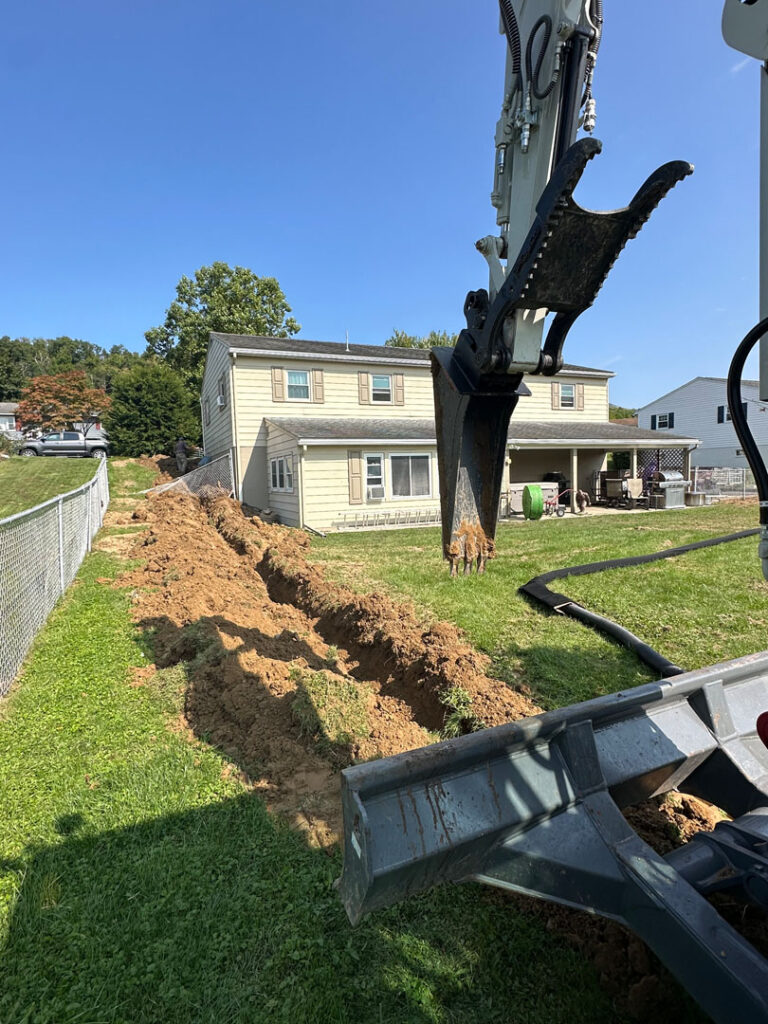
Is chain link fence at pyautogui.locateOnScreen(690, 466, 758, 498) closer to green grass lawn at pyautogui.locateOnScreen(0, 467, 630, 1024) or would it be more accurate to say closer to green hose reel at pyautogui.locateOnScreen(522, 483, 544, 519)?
green hose reel at pyautogui.locateOnScreen(522, 483, 544, 519)

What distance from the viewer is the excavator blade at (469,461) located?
3084 mm

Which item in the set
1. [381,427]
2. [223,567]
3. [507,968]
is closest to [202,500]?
[381,427]

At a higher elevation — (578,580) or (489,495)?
(489,495)

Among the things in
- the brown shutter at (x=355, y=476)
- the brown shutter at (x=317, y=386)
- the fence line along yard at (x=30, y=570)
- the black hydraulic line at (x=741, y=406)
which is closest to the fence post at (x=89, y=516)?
the fence line along yard at (x=30, y=570)

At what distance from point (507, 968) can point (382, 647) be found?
3356 mm

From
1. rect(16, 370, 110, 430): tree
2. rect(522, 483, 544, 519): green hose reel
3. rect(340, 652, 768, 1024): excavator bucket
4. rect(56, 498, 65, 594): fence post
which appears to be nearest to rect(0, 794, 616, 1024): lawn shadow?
rect(340, 652, 768, 1024): excavator bucket

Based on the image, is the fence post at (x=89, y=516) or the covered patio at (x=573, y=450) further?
the covered patio at (x=573, y=450)

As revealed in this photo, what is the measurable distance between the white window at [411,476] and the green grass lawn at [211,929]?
13.8 m

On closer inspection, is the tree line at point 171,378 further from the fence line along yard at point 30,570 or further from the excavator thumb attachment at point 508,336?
the excavator thumb attachment at point 508,336

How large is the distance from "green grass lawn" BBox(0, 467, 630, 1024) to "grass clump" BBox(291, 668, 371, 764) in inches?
24.0

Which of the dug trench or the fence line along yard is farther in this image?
the fence line along yard

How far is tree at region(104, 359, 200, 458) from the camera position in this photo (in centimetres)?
2886

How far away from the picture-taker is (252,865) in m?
2.64

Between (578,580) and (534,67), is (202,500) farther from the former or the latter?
(534,67)
